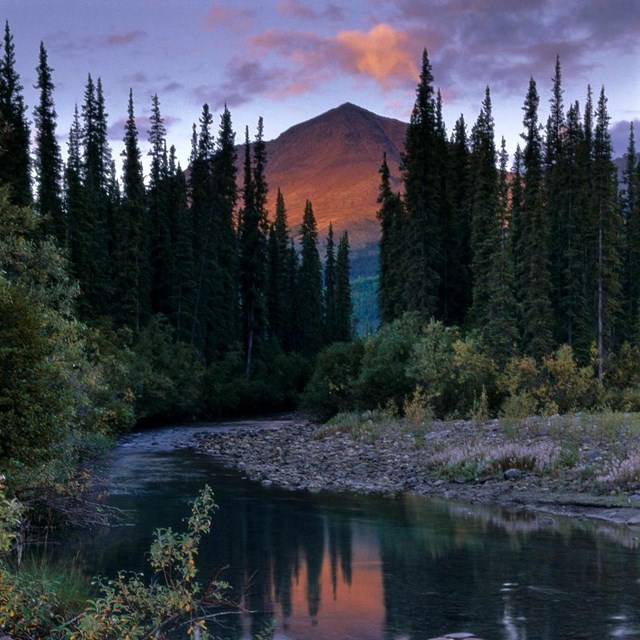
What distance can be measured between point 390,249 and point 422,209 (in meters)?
11.6

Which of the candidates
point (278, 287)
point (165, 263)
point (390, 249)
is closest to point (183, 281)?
point (165, 263)

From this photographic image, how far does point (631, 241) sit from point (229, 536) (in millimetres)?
60464

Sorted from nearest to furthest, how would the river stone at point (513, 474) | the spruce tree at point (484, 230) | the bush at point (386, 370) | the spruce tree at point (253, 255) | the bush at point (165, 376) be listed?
the river stone at point (513, 474) → the bush at point (386, 370) → the bush at point (165, 376) → the spruce tree at point (484, 230) → the spruce tree at point (253, 255)

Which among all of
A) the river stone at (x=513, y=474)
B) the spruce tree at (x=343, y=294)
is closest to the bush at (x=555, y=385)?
the river stone at (x=513, y=474)

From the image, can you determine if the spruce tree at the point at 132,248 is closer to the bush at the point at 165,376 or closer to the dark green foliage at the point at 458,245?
the bush at the point at 165,376

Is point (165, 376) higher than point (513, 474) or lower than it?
higher

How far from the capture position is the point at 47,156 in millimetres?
54938

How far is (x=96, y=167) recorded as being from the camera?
68562 millimetres

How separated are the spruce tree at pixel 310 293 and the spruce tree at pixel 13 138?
1574 inches

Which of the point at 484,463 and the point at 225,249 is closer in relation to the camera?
the point at 484,463

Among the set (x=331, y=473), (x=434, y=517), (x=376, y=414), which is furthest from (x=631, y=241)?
(x=434, y=517)

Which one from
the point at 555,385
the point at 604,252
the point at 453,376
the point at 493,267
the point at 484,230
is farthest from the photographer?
the point at 484,230

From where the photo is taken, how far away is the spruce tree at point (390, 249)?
197 ft

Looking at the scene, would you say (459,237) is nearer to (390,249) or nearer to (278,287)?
(390,249)
